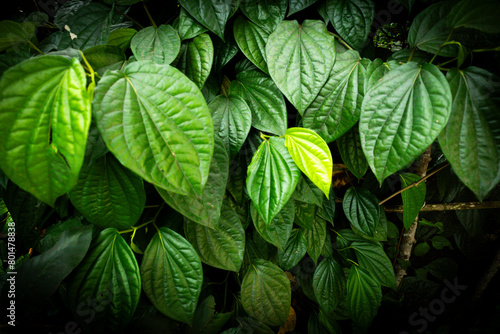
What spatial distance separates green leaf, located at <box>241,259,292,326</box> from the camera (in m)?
0.90

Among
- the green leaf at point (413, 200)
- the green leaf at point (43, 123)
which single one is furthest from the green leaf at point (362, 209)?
the green leaf at point (43, 123)

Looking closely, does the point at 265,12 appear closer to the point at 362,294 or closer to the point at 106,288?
the point at 106,288

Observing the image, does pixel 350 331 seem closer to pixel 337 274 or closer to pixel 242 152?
pixel 337 274

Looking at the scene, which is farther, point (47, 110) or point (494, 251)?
point (494, 251)

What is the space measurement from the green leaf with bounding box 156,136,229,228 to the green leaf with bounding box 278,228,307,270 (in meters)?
0.46

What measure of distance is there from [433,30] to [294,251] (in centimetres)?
80

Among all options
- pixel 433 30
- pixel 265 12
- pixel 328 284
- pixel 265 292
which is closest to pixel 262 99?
pixel 265 12

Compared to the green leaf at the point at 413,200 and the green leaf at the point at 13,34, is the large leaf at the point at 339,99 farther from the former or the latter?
the green leaf at the point at 13,34

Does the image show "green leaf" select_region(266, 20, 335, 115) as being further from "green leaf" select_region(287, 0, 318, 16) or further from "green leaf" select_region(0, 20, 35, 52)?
"green leaf" select_region(0, 20, 35, 52)

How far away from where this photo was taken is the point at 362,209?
38.4 inches

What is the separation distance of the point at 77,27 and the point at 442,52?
37.5 inches

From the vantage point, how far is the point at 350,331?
1.38m

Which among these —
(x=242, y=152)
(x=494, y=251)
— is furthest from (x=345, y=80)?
(x=494, y=251)

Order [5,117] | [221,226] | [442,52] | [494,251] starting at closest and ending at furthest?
[5,117] < [442,52] < [221,226] < [494,251]
